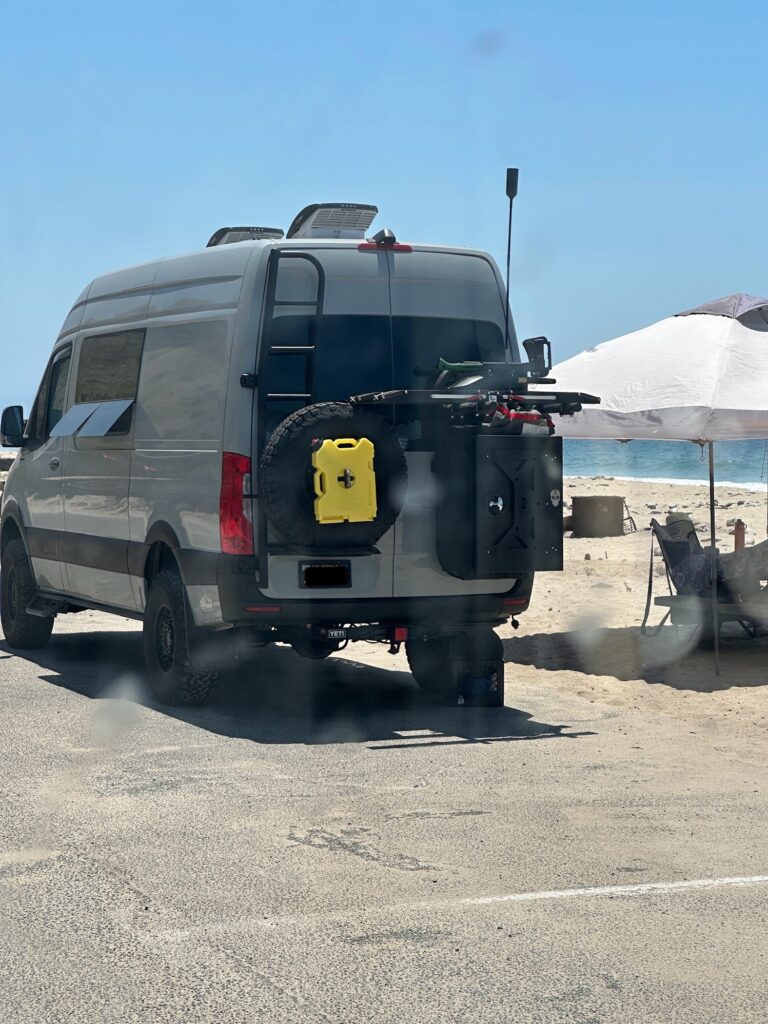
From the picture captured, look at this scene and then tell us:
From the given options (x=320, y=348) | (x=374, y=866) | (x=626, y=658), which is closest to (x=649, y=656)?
(x=626, y=658)

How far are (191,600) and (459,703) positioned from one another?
1.92 meters

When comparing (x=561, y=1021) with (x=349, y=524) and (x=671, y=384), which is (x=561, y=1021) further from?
(x=671, y=384)

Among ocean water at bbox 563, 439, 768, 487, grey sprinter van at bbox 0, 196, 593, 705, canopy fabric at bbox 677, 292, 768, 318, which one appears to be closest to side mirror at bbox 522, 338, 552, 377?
grey sprinter van at bbox 0, 196, 593, 705

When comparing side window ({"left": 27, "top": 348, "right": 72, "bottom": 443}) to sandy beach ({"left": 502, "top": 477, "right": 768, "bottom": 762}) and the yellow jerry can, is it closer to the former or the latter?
the yellow jerry can

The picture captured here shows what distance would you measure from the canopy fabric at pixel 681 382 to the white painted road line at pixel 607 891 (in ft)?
18.6

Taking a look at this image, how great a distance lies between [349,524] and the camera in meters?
9.30

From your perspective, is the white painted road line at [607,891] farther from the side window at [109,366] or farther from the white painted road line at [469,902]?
the side window at [109,366]

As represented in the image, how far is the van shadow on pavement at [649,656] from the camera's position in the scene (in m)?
11.7

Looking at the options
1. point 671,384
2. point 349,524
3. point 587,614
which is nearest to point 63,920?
point 349,524

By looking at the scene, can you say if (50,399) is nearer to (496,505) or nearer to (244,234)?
(244,234)

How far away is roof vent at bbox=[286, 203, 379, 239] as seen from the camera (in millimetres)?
10312

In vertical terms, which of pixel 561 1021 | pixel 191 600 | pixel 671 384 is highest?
pixel 671 384

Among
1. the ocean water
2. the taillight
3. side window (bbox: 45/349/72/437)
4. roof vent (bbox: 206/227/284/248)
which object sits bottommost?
the taillight

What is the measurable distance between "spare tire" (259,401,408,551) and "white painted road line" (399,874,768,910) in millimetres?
3702
